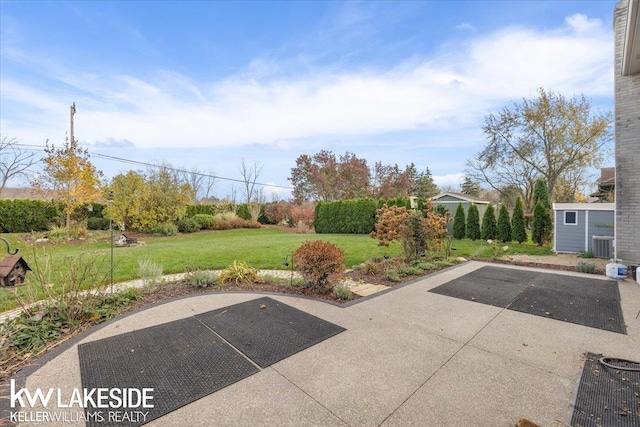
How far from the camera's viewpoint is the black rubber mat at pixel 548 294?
137 inches

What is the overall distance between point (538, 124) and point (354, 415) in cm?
1889

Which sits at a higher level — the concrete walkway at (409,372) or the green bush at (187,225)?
the green bush at (187,225)

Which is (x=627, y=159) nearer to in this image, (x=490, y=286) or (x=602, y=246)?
(x=602, y=246)

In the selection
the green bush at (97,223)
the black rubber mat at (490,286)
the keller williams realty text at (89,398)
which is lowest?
the black rubber mat at (490,286)

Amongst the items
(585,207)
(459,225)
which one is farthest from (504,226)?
(585,207)

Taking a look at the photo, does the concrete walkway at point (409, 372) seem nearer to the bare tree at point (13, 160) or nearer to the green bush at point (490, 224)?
the green bush at point (490, 224)

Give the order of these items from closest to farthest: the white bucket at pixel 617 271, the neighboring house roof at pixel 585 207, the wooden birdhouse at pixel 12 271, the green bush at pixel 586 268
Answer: the wooden birdhouse at pixel 12 271
the white bucket at pixel 617 271
the green bush at pixel 586 268
the neighboring house roof at pixel 585 207

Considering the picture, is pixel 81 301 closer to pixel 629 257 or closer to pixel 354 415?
pixel 354 415

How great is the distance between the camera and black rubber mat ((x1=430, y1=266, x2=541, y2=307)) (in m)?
4.21

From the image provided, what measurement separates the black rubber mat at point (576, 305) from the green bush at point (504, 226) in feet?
22.7

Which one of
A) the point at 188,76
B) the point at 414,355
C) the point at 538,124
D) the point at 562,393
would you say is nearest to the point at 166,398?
the point at 414,355

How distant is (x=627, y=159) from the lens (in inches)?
235

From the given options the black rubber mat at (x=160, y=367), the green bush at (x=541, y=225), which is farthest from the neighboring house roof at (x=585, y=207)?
the black rubber mat at (x=160, y=367)

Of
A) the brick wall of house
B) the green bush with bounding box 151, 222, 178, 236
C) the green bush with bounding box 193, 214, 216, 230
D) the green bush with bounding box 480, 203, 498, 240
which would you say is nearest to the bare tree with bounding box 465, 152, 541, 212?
the green bush with bounding box 480, 203, 498, 240
